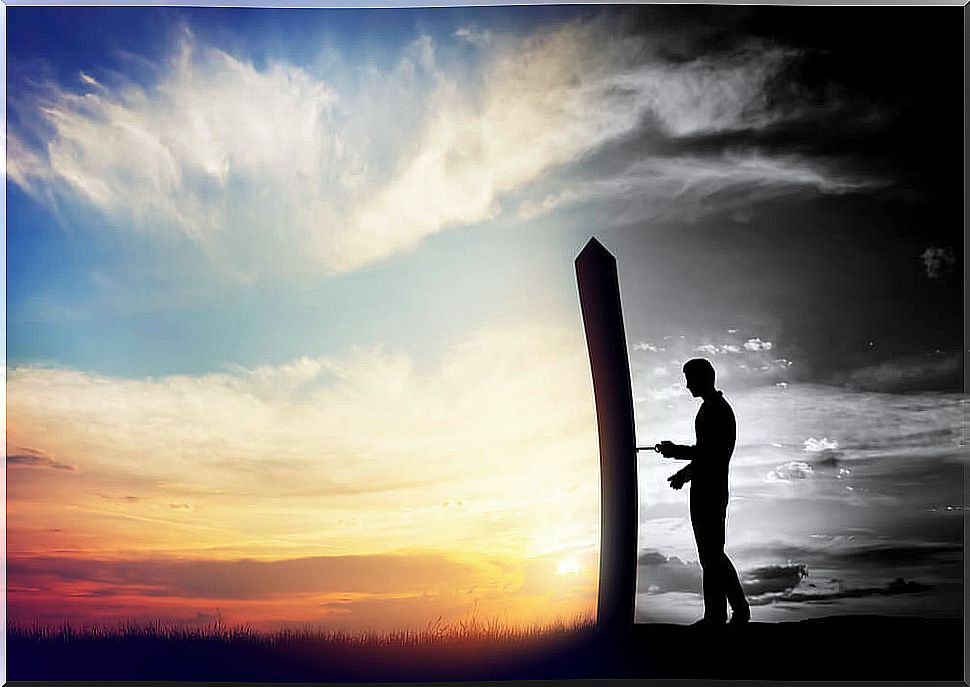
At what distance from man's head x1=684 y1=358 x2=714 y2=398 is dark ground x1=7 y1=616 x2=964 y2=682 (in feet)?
2.87

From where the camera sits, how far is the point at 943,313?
14.7 feet

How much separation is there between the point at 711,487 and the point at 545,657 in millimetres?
884

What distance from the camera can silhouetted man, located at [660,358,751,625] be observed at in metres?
4.30

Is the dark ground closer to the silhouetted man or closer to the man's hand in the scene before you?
the silhouetted man

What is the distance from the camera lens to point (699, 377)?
14.4 feet

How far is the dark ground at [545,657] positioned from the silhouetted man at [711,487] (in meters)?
0.15

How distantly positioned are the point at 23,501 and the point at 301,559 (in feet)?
3.49

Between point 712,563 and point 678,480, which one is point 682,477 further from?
point 712,563

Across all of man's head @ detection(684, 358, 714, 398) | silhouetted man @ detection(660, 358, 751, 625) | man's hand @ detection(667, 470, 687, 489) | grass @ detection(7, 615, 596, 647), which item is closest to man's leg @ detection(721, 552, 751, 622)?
silhouetted man @ detection(660, 358, 751, 625)

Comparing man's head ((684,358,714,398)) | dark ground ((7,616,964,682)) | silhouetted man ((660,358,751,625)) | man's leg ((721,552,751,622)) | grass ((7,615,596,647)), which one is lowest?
dark ground ((7,616,964,682))

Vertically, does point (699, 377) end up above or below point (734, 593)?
above

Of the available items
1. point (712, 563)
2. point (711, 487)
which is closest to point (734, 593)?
point (712, 563)

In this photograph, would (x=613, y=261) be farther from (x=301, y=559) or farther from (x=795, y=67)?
(x=301, y=559)

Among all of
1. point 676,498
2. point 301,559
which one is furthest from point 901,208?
point 301,559
